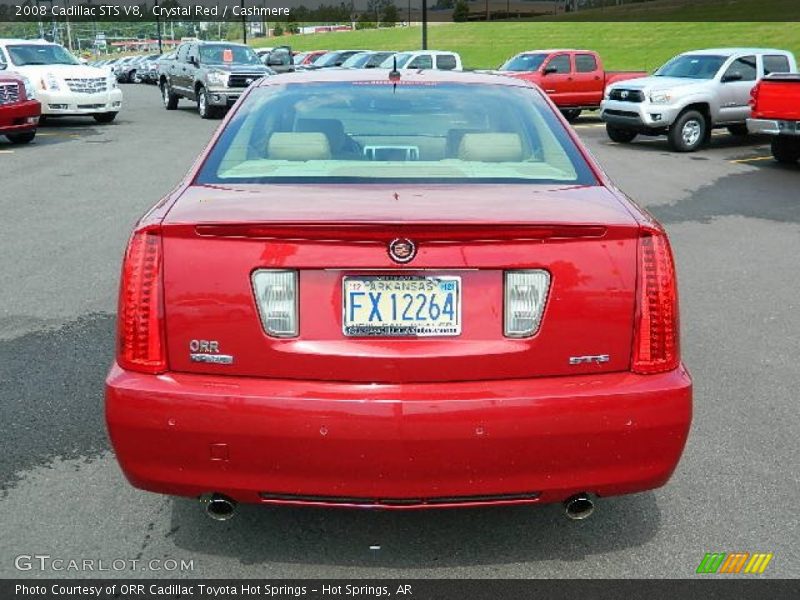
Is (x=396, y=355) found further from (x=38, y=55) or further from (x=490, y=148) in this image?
(x=38, y=55)

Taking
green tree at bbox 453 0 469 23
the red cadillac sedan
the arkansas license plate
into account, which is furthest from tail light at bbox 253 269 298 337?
green tree at bbox 453 0 469 23

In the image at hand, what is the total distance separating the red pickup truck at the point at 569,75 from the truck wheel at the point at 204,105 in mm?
8062

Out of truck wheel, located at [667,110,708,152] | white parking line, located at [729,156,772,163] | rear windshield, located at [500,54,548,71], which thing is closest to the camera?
white parking line, located at [729,156,772,163]

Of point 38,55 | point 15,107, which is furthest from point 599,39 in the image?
point 15,107

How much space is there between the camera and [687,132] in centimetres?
1814

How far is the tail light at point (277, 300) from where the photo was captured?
282 centimetres

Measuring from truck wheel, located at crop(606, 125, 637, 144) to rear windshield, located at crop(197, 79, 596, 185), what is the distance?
52.5 feet

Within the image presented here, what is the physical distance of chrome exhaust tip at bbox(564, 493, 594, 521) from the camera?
3.01m

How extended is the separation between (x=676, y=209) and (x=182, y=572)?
926cm

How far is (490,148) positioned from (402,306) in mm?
1223

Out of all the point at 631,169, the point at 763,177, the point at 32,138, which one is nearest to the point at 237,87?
the point at 32,138

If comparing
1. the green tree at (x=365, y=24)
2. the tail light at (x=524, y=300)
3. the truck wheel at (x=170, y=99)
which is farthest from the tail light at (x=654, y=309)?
the green tree at (x=365, y=24)

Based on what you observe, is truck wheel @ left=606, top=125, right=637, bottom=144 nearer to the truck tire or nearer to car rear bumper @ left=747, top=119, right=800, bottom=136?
car rear bumper @ left=747, top=119, right=800, bottom=136

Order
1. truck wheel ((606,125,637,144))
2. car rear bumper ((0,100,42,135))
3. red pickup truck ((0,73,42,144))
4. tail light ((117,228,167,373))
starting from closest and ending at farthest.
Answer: tail light ((117,228,167,373)), red pickup truck ((0,73,42,144)), car rear bumper ((0,100,42,135)), truck wheel ((606,125,637,144))
